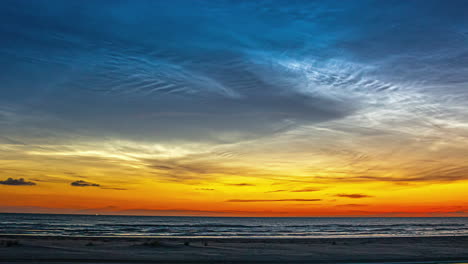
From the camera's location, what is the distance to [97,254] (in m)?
26.1

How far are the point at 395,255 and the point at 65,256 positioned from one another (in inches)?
918

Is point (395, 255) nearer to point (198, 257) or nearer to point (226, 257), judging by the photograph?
point (226, 257)

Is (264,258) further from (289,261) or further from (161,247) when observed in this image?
(161,247)

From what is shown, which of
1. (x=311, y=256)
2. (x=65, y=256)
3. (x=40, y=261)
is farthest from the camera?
(x=311, y=256)

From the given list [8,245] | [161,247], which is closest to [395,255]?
[161,247]

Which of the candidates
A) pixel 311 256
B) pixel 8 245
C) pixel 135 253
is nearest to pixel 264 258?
pixel 311 256

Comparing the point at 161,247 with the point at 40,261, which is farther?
the point at 161,247

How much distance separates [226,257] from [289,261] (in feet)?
14.1

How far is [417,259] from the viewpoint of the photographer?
85.6 feet

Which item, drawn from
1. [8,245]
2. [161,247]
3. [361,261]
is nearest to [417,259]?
[361,261]

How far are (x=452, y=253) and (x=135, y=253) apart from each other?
79.6 ft

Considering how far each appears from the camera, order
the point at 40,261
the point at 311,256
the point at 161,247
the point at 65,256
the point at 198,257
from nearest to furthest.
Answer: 1. the point at 40,261
2. the point at 65,256
3. the point at 198,257
4. the point at 311,256
5. the point at 161,247

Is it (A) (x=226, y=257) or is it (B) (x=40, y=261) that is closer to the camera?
(B) (x=40, y=261)

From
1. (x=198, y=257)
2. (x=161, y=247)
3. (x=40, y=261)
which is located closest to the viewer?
(x=40, y=261)
